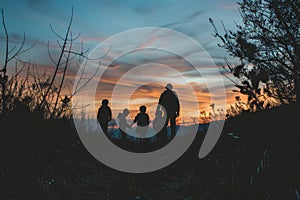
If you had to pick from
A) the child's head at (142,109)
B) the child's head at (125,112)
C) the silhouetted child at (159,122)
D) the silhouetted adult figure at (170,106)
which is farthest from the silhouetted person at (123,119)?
the silhouetted adult figure at (170,106)

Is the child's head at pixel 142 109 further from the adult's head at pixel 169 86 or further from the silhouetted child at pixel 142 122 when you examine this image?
the adult's head at pixel 169 86

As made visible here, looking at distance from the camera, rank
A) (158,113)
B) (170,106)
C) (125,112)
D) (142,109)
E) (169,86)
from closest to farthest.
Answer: (170,106) < (169,86) < (158,113) < (142,109) < (125,112)

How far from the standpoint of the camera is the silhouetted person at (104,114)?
14.9 m

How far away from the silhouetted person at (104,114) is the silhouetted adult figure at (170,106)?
2.26 meters

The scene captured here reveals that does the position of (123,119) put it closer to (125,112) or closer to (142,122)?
(125,112)

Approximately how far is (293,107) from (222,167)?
1825 mm

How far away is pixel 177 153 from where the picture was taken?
11117 millimetres

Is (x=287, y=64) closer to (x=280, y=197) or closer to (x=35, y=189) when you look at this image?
(x=280, y=197)

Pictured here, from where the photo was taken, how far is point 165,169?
9.41m

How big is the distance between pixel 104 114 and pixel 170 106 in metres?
2.92

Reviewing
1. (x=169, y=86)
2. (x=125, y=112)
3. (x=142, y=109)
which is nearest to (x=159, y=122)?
(x=142, y=109)

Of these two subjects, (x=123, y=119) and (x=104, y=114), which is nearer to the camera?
(x=104, y=114)

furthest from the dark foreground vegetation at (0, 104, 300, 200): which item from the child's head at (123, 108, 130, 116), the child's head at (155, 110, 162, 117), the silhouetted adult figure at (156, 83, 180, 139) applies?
the child's head at (123, 108, 130, 116)

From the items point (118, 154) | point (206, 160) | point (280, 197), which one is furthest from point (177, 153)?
point (280, 197)
